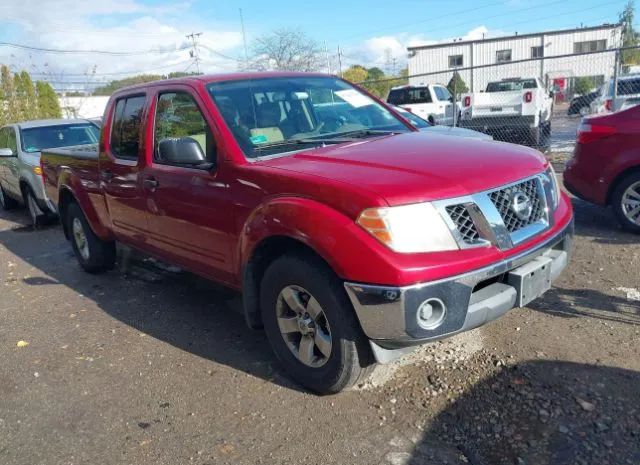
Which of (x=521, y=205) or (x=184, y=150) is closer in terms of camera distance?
(x=521, y=205)

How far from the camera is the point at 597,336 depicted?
378 cm

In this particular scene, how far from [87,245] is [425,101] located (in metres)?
13.5

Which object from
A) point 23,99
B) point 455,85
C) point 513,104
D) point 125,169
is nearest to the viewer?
point 125,169

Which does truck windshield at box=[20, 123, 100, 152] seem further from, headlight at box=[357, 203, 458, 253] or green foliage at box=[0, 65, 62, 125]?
green foliage at box=[0, 65, 62, 125]

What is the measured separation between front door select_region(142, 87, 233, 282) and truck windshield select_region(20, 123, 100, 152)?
219 inches

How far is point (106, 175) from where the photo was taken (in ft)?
16.7

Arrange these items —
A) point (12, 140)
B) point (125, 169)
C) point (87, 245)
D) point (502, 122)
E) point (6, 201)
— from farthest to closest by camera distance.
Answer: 1. point (502, 122)
2. point (6, 201)
3. point (12, 140)
4. point (87, 245)
5. point (125, 169)

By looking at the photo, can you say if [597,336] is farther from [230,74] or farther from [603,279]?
[230,74]

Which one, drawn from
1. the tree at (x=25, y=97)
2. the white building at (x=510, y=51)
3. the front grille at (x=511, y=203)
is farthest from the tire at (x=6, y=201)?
the white building at (x=510, y=51)

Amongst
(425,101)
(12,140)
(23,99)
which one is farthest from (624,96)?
(23,99)

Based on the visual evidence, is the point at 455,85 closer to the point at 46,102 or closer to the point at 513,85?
the point at 513,85

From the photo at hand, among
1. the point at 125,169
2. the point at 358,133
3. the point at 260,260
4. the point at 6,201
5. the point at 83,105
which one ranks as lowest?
the point at 6,201

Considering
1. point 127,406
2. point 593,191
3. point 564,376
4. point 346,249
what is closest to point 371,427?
point 346,249

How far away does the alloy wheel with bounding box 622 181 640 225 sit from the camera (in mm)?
5797
